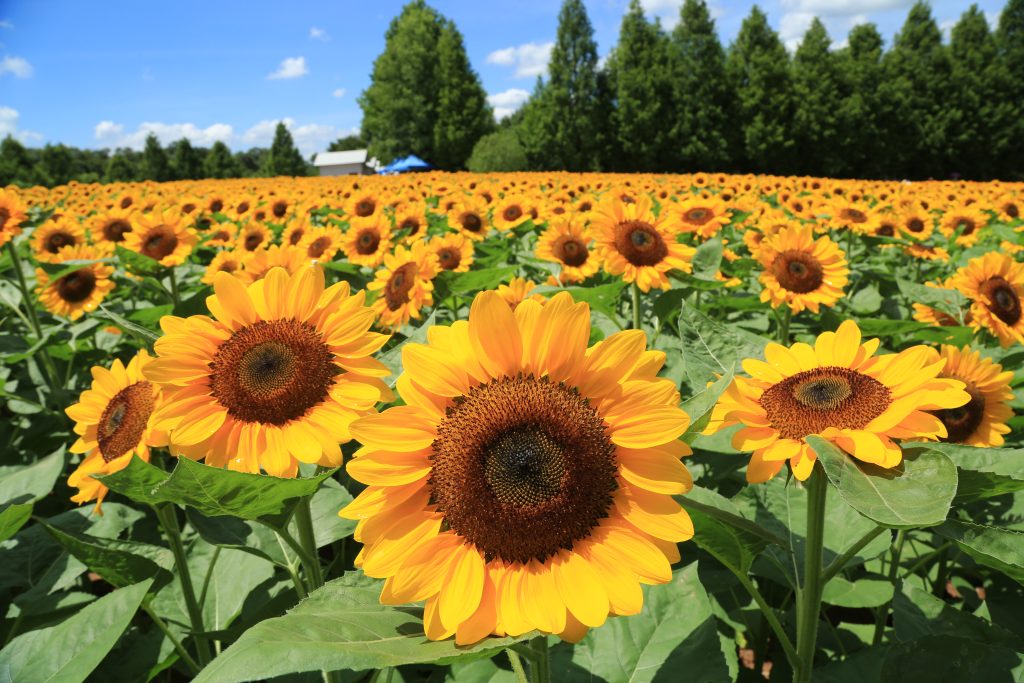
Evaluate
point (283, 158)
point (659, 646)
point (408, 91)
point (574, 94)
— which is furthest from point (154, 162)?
point (659, 646)

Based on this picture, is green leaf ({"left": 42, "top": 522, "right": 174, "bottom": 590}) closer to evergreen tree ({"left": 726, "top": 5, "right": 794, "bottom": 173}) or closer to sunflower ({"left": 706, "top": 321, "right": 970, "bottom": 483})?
sunflower ({"left": 706, "top": 321, "right": 970, "bottom": 483})

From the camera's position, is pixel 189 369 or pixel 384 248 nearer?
pixel 189 369

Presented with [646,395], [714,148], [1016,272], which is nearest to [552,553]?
[646,395]

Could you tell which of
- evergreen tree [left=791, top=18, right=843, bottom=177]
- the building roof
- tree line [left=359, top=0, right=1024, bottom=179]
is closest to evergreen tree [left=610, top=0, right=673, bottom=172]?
tree line [left=359, top=0, right=1024, bottom=179]

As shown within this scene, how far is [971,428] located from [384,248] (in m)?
4.40

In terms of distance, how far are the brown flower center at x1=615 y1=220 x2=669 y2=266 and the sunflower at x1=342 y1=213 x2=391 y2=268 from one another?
233 centimetres

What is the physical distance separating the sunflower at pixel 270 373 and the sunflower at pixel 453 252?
10.1 ft

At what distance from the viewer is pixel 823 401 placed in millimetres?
1485

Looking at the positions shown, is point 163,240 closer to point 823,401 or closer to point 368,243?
point 368,243

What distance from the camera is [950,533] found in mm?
1182

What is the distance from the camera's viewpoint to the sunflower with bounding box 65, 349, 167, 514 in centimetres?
183

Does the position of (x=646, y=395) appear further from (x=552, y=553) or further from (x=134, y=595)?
(x=134, y=595)

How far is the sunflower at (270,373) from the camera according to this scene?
4.78 ft

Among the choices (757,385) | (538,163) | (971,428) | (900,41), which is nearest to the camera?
(757,385)
